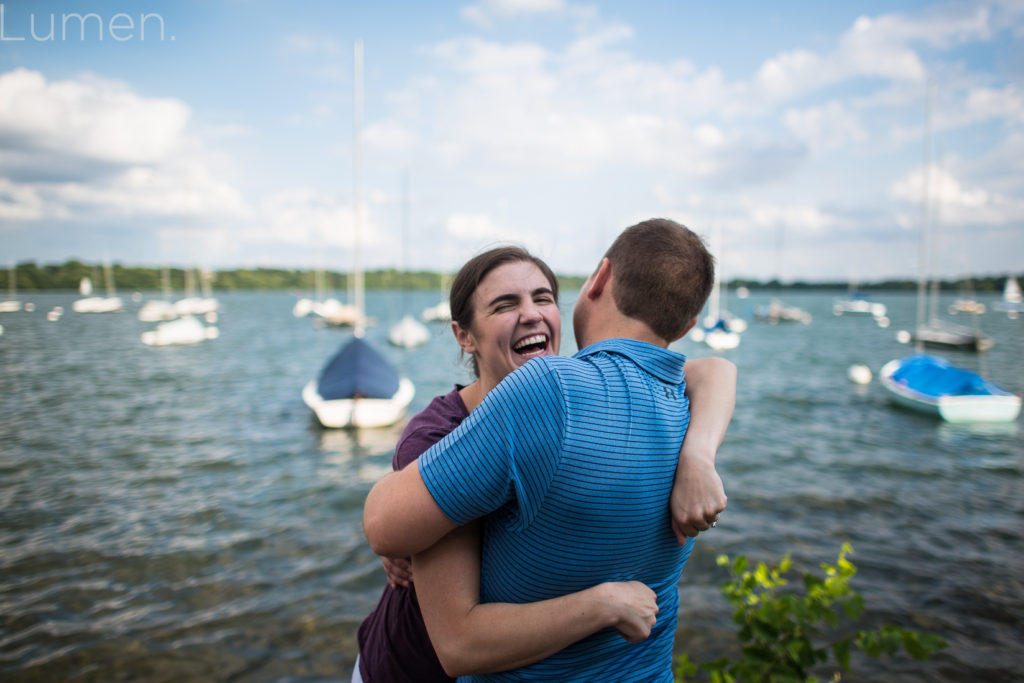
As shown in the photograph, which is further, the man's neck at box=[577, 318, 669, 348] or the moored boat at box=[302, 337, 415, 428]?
the moored boat at box=[302, 337, 415, 428]

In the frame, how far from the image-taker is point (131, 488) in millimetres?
11625

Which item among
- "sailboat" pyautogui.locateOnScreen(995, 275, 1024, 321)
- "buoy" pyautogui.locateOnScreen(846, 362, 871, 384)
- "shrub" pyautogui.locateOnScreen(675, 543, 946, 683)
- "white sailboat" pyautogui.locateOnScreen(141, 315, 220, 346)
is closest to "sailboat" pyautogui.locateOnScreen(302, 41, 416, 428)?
"shrub" pyautogui.locateOnScreen(675, 543, 946, 683)

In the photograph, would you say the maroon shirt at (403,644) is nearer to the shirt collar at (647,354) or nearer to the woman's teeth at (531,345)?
the woman's teeth at (531,345)

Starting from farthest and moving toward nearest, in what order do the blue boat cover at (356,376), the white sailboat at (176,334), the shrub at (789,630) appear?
the white sailboat at (176,334) < the blue boat cover at (356,376) < the shrub at (789,630)

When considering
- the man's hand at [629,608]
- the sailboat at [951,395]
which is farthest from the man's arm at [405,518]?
the sailboat at [951,395]

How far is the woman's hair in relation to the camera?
6.49 ft

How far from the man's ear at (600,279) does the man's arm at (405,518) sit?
2.39 feet

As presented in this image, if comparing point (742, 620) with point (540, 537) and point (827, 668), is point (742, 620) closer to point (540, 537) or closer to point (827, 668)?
point (540, 537)

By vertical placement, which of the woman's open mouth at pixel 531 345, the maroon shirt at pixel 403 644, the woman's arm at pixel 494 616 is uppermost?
the woman's open mouth at pixel 531 345

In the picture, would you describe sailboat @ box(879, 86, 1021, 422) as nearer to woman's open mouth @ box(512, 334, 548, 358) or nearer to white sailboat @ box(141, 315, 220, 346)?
woman's open mouth @ box(512, 334, 548, 358)

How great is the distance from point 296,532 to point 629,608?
30.0 ft

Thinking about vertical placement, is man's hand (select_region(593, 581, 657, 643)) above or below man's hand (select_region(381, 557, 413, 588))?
above

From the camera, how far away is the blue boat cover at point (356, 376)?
50.4ft

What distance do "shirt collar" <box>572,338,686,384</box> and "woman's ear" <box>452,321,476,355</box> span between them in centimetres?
57
